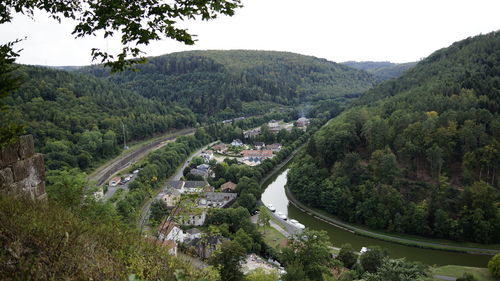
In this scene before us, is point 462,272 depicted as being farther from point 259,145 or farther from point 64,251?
point 259,145

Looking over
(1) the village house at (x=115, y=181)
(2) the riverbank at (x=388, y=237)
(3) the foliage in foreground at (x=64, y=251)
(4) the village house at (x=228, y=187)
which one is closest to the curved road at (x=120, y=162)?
(1) the village house at (x=115, y=181)

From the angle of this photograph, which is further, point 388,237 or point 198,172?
point 198,172

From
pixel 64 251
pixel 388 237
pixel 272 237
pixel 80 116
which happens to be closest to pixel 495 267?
pixel 388 237

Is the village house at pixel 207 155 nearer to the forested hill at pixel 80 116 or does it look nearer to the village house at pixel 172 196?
the forested hill at pixel 80 116

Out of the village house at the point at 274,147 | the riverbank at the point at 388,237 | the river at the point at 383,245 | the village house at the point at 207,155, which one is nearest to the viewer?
Answer: the river at the point at 383,245

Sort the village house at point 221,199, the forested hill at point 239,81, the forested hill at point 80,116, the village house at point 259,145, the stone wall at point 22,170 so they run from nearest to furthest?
1. the stone wall at point 22,170
2. the village house at point 221,199
3. the forested hill at point 80,116
4. the village house at point 259,145
5. the forested hill at point 239,81

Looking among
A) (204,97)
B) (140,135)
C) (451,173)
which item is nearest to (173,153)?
(140,135)
